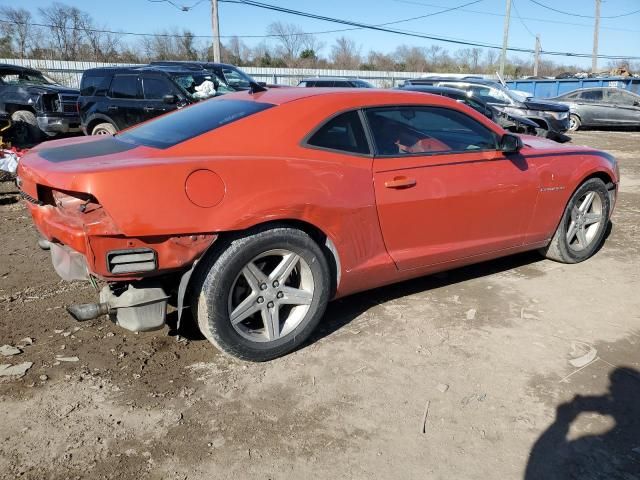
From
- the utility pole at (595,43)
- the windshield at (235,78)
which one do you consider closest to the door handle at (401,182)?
the windshield at (235,78)

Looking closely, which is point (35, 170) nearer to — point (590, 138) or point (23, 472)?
point (23, 472)

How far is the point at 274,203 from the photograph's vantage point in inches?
117

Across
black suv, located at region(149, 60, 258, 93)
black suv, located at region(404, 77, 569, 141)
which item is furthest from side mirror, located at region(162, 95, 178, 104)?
black suv, located at region(404, 77, 569, 141)

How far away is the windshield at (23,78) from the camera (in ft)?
40.5

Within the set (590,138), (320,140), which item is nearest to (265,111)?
(320,140)

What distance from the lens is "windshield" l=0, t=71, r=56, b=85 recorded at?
12.4 metres

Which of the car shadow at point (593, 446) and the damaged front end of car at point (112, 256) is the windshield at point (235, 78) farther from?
the car shadow at point (593, 446)

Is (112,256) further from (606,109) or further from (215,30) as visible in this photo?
(215,30)

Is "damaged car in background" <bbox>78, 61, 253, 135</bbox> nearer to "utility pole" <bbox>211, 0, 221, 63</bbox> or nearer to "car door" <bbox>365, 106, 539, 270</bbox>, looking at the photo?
"car door" <bbox>365, 106, 539, 270</bbox>

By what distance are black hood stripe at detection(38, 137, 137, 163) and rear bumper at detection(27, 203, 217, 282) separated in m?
0.32

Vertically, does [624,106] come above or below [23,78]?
below

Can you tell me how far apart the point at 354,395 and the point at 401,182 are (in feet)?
4.48

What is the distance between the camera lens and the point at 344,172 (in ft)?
10.7

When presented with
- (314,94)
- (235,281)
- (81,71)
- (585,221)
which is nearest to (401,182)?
(314,94)
